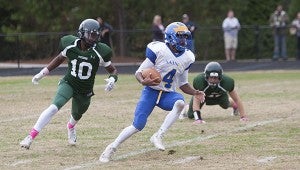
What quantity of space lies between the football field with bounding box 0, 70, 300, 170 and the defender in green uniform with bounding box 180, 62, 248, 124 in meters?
0.24

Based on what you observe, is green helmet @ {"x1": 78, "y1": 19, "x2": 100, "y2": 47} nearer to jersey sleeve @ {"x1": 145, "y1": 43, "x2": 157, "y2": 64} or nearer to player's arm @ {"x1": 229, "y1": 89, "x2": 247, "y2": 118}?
jersey sleeve @ {"x1": 145, "y1": 43, "x2": 157, "y2": 64}

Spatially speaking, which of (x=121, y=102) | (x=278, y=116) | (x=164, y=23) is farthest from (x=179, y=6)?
(x=278, y=116)

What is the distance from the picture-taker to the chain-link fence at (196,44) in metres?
30.1

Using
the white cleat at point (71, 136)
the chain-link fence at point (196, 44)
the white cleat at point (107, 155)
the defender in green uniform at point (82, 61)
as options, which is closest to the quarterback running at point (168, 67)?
the white cleat at point (107, 155)

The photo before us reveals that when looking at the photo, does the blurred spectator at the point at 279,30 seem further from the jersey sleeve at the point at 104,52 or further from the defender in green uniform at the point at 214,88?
the jersey sleeve at the point at 104,52

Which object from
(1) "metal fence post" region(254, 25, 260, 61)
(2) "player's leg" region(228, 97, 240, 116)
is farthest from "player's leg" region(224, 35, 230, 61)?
(2) "player's leg" region(228, 97, 240, 116)

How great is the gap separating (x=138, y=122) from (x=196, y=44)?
2127cm

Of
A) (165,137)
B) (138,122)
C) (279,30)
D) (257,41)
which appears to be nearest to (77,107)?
(138,122)

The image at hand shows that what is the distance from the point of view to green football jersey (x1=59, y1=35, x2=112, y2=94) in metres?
11.0

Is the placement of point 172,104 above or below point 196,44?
above

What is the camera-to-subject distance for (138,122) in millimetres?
10219

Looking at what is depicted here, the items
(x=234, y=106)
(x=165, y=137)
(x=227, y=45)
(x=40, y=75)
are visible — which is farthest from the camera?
(x=227, y=45)

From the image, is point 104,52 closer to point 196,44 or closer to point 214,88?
point 214,88

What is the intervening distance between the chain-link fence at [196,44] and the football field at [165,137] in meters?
10.3
